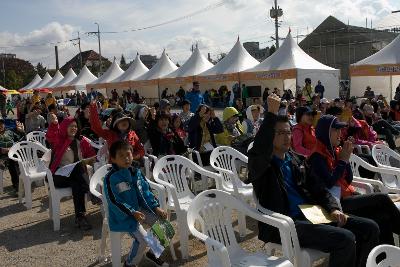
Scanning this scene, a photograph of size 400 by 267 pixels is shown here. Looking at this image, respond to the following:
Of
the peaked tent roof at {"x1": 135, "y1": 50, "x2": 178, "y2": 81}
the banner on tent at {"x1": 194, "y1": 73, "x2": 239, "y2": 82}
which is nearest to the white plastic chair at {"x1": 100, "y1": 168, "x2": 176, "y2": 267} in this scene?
the banner on tent at {"x1": 194, "y1": 73, "x2": 239, "y2": 82}

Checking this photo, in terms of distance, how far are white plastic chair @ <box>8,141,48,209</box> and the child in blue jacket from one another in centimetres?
289

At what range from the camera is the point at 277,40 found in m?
29.5

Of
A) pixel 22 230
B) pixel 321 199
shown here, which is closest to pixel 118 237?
pixel 321 199

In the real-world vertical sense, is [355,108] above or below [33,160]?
above

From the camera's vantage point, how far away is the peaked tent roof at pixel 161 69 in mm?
24844

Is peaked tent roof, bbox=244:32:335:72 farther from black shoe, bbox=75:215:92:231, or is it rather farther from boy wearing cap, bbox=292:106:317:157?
black shoe, bbox=75:215:92:231

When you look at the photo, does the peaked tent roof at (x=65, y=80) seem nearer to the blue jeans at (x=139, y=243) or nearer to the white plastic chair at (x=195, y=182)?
the white plastic chair at (x=195, y=182)

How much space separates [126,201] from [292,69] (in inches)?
566

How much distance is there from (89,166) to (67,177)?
0.64 m

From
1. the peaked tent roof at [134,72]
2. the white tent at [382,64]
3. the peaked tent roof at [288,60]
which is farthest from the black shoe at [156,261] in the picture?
the peaked tent roof at [134,72]

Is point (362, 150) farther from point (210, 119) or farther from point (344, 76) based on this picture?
point (344, 76)

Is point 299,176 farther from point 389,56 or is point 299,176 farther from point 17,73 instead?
point 17,73

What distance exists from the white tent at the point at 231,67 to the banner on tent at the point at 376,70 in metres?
5.26

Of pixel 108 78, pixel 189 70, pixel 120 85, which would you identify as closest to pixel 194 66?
pixel 189 70
